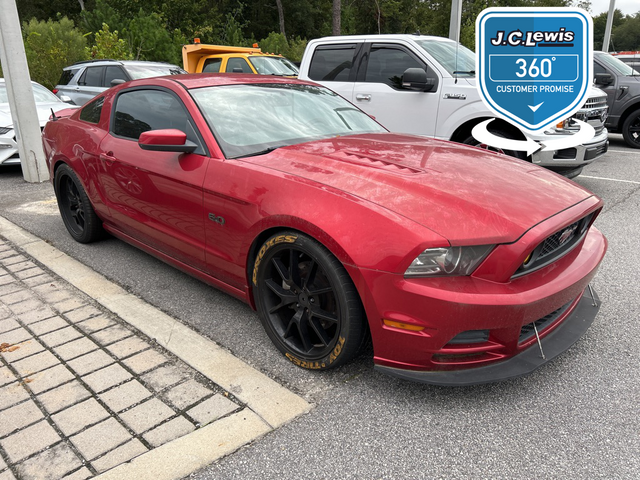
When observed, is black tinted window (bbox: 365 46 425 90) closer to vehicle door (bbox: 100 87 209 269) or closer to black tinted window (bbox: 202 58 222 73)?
vehicle door (bbox: 100 87 209 269)

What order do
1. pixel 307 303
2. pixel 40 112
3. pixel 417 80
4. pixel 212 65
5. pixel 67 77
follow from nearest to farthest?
pixel 307 303 → pixel 417 80 → pixel 40 112 → pixel 212 65 → pixel 67 77

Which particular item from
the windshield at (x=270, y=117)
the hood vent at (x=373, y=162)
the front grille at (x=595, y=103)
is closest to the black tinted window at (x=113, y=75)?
the windshield at (x=270, y=117)

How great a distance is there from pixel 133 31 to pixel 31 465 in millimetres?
22264

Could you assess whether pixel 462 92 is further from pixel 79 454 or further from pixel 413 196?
pixel 79 454

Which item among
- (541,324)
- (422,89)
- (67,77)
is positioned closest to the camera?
(541,324)

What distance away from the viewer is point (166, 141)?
3.09 metres

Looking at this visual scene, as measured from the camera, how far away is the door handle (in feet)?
12.7

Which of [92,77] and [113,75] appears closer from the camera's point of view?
[113,75]

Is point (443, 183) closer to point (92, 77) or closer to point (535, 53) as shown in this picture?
point (535, 53)

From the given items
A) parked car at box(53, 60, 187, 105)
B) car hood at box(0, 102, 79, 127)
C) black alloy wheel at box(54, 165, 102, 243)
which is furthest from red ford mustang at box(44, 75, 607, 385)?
parked car at box(53, 60, 187, 105)

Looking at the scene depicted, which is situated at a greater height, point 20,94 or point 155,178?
point 20,94

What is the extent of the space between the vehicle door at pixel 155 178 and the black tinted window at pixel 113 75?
22.8 ft

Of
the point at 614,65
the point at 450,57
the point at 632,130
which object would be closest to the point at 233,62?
the point at 450,57

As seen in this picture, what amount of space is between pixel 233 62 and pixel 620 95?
784cm
